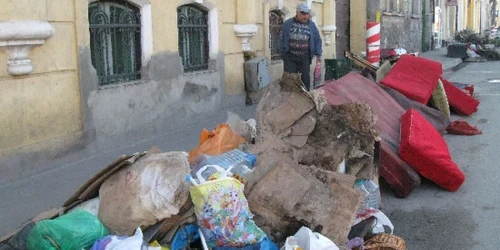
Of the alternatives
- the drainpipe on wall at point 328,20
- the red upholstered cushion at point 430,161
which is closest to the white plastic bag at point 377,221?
the red upholstered cushion at point 430,161

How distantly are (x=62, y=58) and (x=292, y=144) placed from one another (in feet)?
9.19

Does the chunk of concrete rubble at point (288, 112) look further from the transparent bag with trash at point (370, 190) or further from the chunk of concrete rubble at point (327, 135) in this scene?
the transparent bag with trash at point (370, 190)

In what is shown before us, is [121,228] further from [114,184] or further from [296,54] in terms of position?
[296,54]

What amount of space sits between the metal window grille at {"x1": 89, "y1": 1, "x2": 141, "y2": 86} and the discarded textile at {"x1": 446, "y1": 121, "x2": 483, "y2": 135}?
4.54 m

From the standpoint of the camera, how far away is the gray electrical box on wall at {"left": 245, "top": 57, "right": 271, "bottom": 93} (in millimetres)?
10438

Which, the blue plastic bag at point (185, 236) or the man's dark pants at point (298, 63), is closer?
the blue plastic bag at point (185, 236)

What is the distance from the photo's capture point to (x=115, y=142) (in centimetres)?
726

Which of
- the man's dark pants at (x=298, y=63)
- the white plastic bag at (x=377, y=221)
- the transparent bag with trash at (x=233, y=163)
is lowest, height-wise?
Answer: the white plastic bag at (x=377, y=221)

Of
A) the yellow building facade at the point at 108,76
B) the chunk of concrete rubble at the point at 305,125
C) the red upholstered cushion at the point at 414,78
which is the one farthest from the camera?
the red upholstered cushion at the point at 414,78

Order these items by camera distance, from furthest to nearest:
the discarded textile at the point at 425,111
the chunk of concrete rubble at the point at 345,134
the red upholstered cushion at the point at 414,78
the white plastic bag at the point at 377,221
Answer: the red upholstered cushion at the point at 414,78, the discarded textile at the point at 425,111, the chunk of concrete rubble at the point at 345,134, the white plastic bag at the point at 377,221

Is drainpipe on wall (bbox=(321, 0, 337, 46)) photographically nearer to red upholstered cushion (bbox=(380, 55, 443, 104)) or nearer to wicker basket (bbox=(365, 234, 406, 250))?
red upholstered cushion (bbox=(380, 55, 443, 104))

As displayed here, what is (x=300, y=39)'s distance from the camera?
9.86 meters

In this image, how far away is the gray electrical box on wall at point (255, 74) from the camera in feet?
34.2

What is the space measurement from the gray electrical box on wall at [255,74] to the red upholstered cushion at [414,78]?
2.27m
